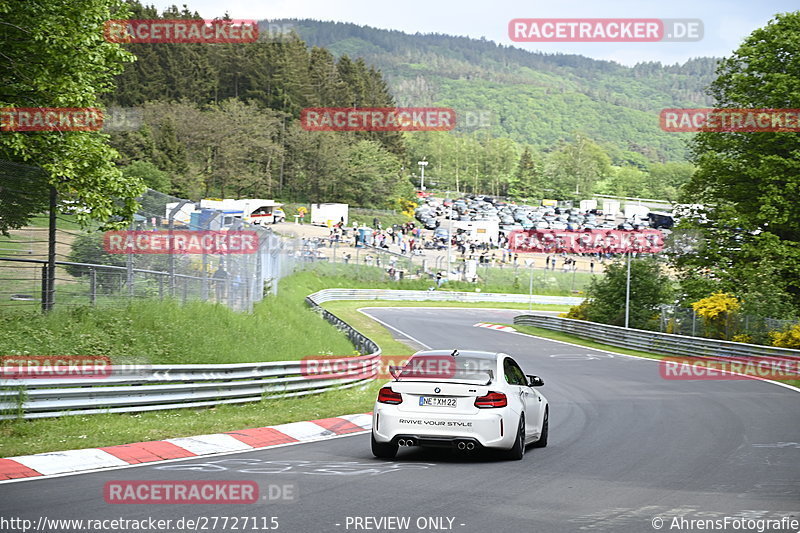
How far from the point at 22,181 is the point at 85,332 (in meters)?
2.91

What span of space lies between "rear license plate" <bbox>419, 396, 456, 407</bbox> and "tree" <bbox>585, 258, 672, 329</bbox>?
3428 cm

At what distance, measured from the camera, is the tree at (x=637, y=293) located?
4503 centimetres

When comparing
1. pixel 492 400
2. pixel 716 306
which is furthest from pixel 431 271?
pixel 492 400

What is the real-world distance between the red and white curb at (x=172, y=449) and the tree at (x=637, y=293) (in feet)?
99.6

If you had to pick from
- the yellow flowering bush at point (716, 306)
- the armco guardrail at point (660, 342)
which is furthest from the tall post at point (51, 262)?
the yellow flowering bush at point (716, 306)

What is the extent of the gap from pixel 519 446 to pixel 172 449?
4551 millimetres

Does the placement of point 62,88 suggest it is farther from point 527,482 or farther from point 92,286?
point 527,482

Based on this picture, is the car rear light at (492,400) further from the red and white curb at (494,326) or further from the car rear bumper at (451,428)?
the red and white curb at (494,326)

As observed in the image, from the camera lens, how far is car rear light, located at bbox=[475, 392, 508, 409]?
11.9 m

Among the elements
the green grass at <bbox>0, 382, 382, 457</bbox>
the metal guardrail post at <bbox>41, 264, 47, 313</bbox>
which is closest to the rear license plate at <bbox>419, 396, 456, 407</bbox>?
the green grass at <bbox>0, 382, 382, 457</bbox>

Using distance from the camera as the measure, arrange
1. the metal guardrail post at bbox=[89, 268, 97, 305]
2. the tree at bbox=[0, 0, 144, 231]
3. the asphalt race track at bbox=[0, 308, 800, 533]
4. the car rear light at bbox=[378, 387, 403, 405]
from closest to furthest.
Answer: the asphalt race track at bbox=[0, 308, 800, 533], the car rear light at bbox=[378, 387, 403, 405], the metal guardrail post at bbox=[89, 268, 97, 305], the tree at bbox=[0, 0, 144, 231]

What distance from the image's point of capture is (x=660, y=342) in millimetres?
39531

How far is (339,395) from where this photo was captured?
21.1 m

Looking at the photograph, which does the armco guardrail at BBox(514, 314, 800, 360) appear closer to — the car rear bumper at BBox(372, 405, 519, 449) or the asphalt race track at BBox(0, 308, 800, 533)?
the asphalt race track at BBox(0, 308, 800, 533)
